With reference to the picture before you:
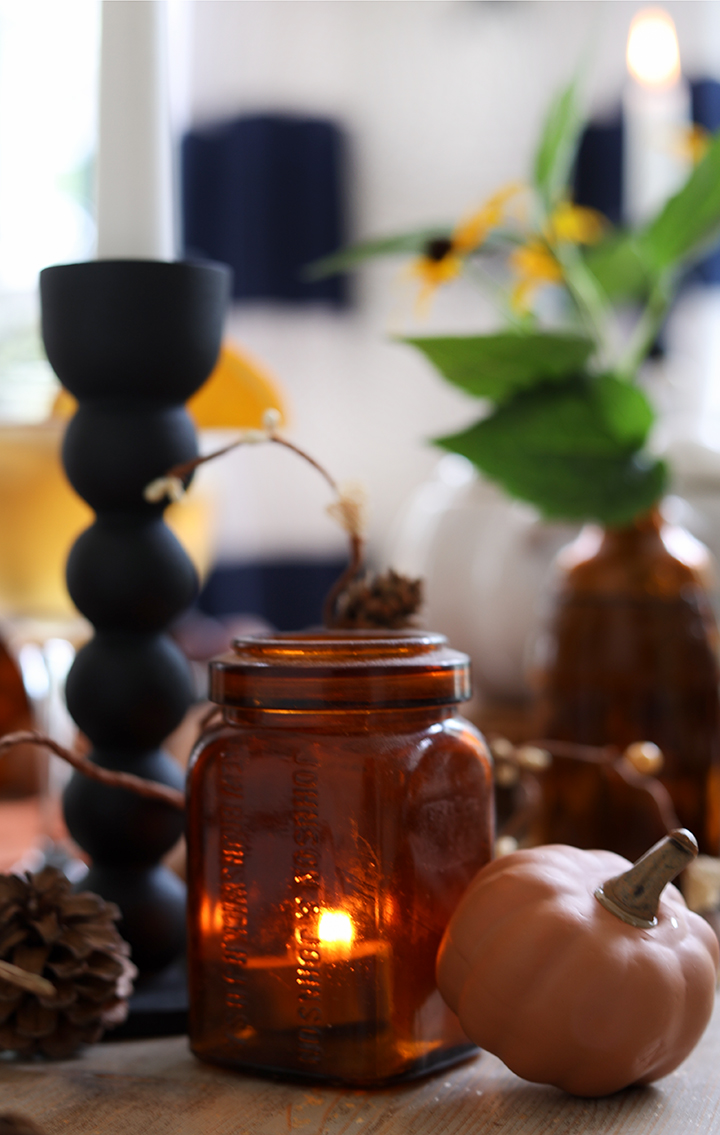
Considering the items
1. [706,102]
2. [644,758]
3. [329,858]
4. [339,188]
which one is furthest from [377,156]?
[329,858]

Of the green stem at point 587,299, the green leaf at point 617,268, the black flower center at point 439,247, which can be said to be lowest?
the green stem at point 587,299

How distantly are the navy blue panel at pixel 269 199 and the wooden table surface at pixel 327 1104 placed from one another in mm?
1134

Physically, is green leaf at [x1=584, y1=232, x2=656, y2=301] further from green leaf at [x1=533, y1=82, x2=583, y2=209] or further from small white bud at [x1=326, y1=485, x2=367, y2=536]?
small white bud at [x1=326, y1=485, x2=367, y2=536]

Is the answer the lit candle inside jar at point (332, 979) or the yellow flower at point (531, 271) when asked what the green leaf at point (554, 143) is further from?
the lit candle inside jar at point (332, 979)

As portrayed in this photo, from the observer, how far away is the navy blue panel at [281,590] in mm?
1403

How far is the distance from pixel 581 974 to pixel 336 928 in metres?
0.07

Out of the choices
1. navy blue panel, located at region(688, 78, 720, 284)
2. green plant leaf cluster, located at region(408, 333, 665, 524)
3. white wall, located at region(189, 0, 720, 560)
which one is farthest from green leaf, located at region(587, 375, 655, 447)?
white wall, located at region(189, 0, 720, 560)

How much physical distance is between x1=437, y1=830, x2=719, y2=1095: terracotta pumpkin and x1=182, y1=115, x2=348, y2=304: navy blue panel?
1.13 m

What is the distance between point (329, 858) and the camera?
33 cm

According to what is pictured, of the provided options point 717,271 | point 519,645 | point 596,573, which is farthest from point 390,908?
point 717,271

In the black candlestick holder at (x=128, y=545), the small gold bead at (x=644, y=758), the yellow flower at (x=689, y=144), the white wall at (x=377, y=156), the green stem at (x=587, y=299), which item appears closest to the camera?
the black candlestick holder at (x=128, y=545)

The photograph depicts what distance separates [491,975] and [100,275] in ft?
0.87

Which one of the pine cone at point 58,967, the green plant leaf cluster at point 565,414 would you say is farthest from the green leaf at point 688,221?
the pine cone at point 58,967

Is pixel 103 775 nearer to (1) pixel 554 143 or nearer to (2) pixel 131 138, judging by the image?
(2) pixel 131 138
